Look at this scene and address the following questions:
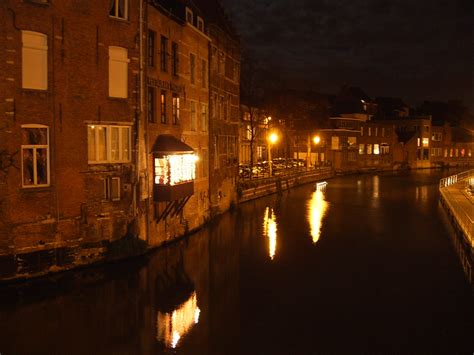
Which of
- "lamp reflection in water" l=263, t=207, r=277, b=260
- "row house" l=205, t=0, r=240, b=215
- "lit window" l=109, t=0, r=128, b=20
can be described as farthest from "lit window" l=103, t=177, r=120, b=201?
"row house" l=205, t=0, r=240, b=215

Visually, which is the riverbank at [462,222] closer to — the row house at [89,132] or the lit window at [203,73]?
the row house at [89,132]

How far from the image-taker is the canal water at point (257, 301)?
11.9 meters

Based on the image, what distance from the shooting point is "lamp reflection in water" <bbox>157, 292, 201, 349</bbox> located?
1212 centimetres

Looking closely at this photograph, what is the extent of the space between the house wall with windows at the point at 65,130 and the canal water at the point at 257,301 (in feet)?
4.47

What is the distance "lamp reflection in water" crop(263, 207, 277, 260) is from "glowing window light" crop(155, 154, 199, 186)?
4937 mm

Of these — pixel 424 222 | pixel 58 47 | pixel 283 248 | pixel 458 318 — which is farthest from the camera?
pixel 424 222

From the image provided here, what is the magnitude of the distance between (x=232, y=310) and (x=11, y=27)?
1085 cm

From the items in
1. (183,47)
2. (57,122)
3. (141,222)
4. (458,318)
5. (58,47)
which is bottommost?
(458,318)

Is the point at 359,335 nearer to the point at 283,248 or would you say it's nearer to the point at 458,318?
the point at 458,318

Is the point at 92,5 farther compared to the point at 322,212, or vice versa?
the point at 322,212

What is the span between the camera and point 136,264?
1805cm

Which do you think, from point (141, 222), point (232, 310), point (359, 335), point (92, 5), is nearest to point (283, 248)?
point (141, 222)

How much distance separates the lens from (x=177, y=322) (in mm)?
13188

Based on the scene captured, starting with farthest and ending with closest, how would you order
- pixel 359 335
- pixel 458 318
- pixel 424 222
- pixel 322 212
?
pixel 322 212 < pixel 424 222 < pixel 458 318 < pixel 359 335
